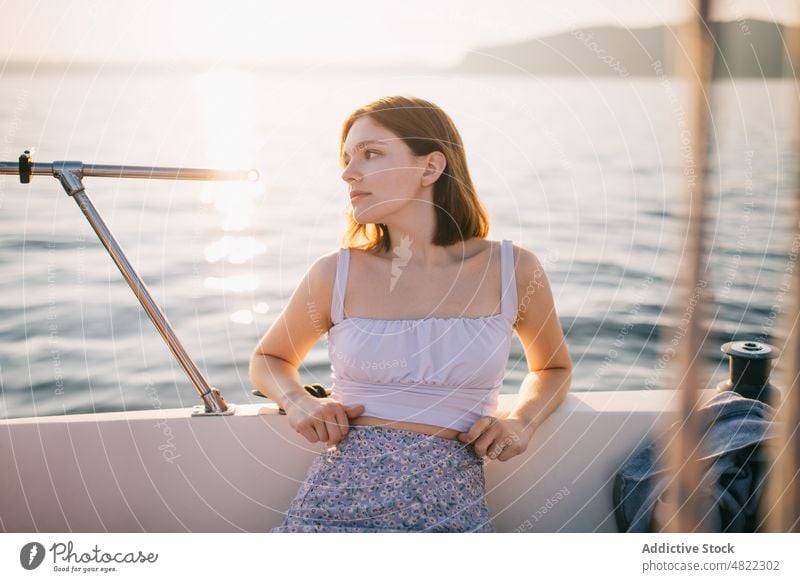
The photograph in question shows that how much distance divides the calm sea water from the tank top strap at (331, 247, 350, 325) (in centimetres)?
49

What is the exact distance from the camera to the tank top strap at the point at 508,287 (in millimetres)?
1355

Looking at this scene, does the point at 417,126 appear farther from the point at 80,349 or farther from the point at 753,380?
the point at 80,349

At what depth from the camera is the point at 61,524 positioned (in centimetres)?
140

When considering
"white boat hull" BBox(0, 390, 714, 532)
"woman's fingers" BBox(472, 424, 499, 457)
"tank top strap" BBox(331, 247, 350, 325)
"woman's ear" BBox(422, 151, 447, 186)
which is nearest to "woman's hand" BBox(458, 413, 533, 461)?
"woman's fingers" BBox(472, 424, 499, 457)

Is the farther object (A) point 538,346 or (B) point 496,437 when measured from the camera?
(A) point 538,346

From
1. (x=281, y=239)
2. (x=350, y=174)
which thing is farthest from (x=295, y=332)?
(x=281, y=239)

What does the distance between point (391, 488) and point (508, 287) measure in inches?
14.1

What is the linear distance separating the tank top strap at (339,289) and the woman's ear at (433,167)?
180mm

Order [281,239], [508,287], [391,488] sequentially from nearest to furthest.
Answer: [391,488]
[508,287]
[281,239]

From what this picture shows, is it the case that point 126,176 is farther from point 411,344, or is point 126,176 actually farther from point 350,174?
point 411,344

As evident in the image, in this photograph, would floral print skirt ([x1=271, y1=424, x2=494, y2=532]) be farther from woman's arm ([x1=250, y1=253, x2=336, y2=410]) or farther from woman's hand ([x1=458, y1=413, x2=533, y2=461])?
woman's arm ([x1=250, y1=253, x2=336, y2=410])

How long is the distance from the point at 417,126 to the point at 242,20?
54 centimetres

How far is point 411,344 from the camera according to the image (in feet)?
4.29

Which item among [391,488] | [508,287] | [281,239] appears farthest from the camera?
[281,239]
